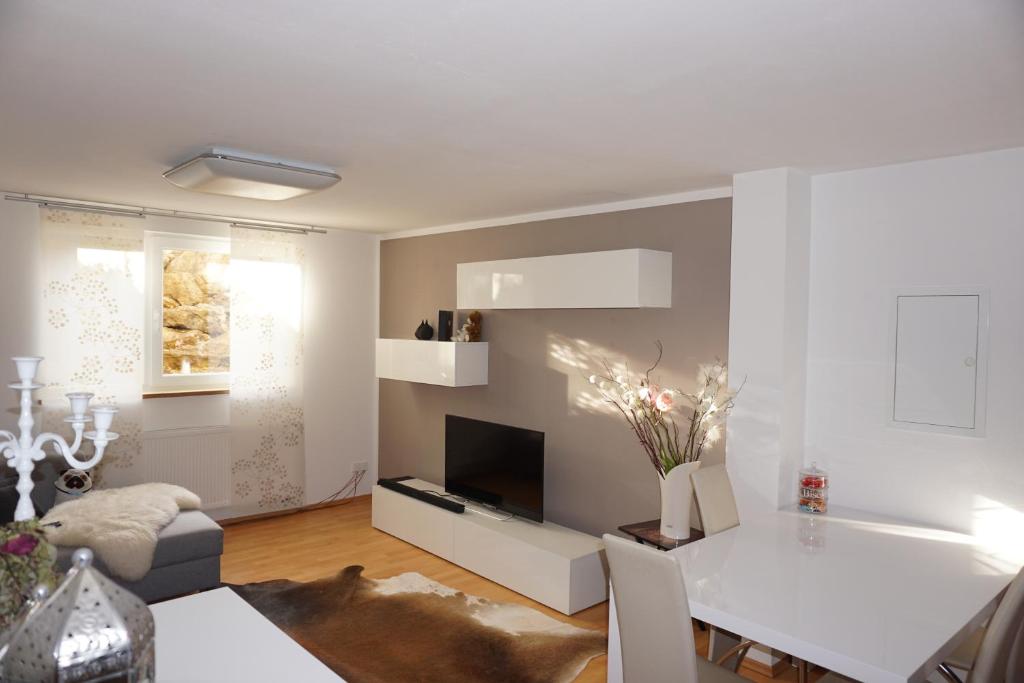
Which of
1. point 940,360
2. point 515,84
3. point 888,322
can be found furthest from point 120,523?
point 940,360

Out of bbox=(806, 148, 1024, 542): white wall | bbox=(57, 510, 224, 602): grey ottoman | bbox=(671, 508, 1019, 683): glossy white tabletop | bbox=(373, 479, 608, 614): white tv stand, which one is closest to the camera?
bbox=(671, 508, 1019, 683): glossy white tabletop

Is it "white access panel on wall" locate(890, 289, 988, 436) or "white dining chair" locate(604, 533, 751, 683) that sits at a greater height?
"white access panel on wall" locate(890, 289, 988, 436)

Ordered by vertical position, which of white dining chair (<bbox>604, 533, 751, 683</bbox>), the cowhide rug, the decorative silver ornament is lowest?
the cowhide rug

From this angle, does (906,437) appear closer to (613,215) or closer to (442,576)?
(613,215)

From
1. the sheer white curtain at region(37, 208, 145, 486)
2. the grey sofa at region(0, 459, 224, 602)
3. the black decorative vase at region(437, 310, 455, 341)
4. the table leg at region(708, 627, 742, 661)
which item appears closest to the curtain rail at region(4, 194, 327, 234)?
the sheer white curtain at region(37, 208, 145, 486)

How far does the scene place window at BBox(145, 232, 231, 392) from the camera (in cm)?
528

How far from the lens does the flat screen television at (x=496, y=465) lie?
15.0 ft

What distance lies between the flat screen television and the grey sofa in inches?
67.8

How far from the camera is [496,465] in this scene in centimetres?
486

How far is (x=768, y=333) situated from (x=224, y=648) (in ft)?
8.82

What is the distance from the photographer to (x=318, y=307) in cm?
604

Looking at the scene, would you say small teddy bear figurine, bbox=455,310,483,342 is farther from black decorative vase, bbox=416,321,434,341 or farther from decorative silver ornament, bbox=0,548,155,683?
decorative silver ornament, bbox=0,548,155,683

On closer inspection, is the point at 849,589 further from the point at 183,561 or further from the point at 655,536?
the point at 183,561

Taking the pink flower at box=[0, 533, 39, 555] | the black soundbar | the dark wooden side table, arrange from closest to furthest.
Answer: the pink flower at box=[0, 533, 39, 555]
the dark wooden side table
the black soundbar
